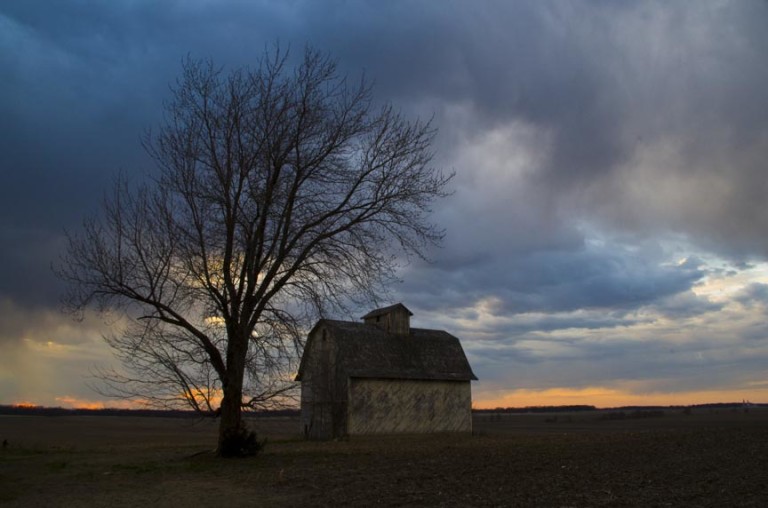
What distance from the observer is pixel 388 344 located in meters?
41.1

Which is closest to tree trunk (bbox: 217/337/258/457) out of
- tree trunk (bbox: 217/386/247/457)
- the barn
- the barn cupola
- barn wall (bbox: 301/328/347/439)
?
tree trunk (bbox: 217/386/247/457)

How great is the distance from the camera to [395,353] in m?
40.7

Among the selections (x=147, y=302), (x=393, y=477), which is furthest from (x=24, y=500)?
(x=393, y=477)

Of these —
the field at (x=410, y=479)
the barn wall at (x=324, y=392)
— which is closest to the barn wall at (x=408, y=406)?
the barn wall at (x=324, y=392)

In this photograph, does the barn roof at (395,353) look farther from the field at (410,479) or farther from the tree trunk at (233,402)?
the tree trunk at (233,402)

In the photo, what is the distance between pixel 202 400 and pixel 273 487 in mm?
5739

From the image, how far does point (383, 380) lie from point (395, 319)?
576 cm

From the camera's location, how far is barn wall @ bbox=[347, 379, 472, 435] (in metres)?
37.0

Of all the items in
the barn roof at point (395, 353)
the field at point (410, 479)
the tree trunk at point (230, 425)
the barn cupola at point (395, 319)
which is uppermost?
the barn cupola at point (395, 319)

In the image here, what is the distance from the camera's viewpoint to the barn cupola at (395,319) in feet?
141

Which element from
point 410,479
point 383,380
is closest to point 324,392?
point 383,380

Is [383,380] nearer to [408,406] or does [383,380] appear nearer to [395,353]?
[408,406]

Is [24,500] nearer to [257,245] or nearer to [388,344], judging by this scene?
[257,245]

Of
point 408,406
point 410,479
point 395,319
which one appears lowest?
point 410,479
